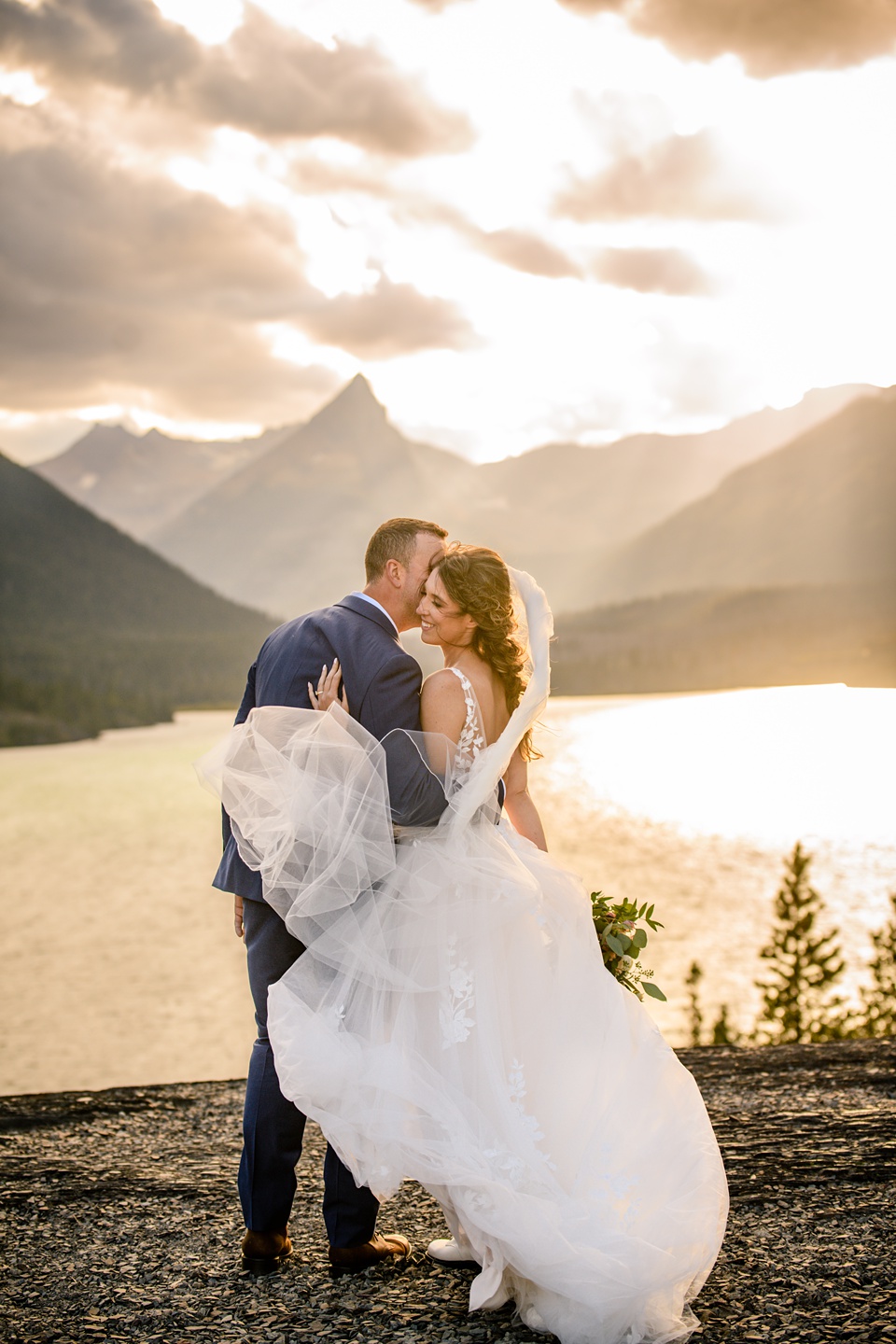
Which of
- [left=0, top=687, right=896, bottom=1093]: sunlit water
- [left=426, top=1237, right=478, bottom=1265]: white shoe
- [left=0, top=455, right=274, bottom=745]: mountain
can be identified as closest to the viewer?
[left=426, top=1237, right=478, bottom=1265]: white shoe

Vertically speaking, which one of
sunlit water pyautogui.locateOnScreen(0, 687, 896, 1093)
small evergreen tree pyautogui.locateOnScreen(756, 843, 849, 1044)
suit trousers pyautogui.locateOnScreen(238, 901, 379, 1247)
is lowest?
sunlit water pyautogui.locateOnScreen(0, 687, 896, 1093)

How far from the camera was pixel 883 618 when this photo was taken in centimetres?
8506

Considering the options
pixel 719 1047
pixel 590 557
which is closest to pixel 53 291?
pixel 590 557

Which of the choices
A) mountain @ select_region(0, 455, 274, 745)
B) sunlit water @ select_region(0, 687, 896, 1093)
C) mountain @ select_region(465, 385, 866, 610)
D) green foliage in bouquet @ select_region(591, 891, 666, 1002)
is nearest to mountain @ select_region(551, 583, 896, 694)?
sunlit water @ select_region(0, 687, 896, 1093)

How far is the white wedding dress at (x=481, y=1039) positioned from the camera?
8.30ft

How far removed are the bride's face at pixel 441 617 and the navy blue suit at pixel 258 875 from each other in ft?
0.37

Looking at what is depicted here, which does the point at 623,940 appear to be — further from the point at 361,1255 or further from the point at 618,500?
the point at 618,500

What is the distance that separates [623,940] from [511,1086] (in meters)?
0.58

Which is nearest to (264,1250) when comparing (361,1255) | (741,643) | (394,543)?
(361,1255)

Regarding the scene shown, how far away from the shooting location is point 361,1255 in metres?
2.96

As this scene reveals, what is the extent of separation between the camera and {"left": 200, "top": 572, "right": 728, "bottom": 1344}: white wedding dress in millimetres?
2531

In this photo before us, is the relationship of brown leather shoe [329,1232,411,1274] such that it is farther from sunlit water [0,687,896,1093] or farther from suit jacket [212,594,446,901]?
sunlit water [0,687,896,1093]

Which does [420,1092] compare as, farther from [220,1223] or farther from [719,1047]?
[719,1047]

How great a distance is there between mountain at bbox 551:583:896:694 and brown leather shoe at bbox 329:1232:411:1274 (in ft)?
262
